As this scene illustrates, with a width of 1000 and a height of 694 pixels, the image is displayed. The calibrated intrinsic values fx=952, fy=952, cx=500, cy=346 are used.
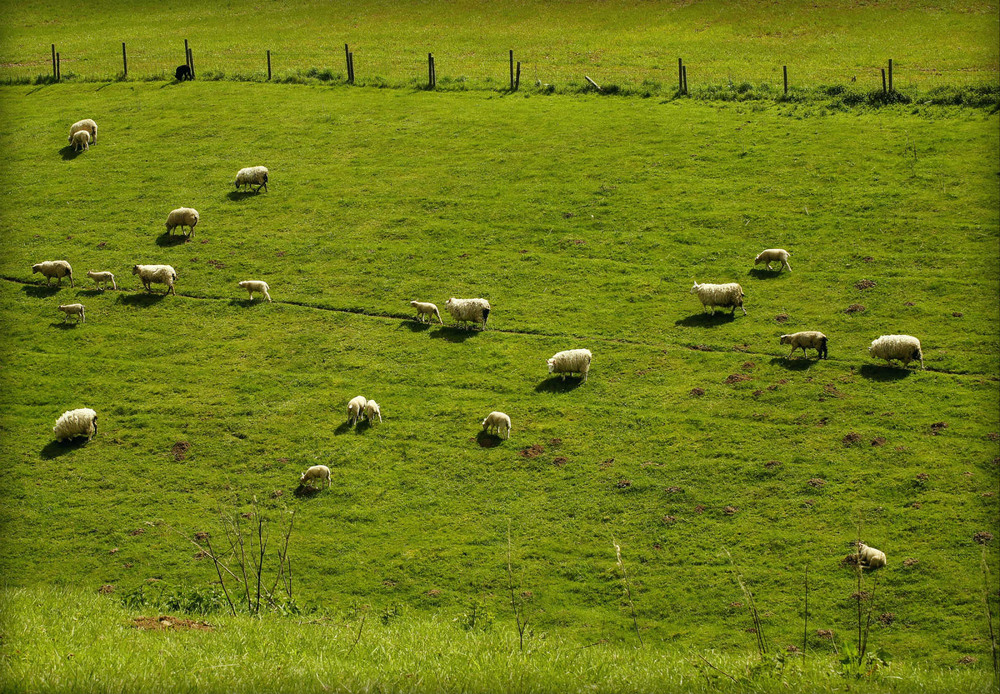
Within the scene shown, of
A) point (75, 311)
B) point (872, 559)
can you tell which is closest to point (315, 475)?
point (872, 559)

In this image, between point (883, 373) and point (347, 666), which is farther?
point (883, 373)

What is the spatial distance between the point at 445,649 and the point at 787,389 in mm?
19156

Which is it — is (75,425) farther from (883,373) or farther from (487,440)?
(883,373)

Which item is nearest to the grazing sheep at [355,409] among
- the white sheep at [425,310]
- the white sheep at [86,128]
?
the white sheep at [425,310]

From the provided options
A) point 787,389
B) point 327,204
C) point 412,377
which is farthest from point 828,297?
point 327,204

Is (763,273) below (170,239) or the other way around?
below

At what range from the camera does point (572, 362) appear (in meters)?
31.8

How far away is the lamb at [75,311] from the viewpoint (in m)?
37.0

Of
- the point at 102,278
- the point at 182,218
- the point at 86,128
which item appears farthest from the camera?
the point at 86,128

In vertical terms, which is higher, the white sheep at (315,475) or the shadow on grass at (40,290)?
the shadow on grass at (40,290)

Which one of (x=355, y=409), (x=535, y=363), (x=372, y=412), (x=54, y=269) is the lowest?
(x=372, y=412)

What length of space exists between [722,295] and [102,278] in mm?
24921

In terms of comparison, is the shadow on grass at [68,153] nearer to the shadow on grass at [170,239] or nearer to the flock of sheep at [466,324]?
the flock of sheep at [466,324]

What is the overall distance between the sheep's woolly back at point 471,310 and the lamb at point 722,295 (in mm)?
7888
